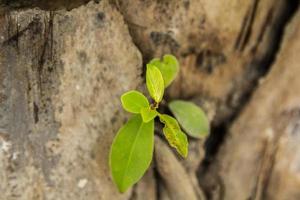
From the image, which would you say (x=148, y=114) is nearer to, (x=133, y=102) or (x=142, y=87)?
(x=133, y=102)

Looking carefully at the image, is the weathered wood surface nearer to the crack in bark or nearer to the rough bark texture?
the rough bark texture

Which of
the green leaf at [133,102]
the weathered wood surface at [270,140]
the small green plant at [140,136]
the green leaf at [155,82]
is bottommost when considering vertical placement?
the weathered wood surface at [270,140]

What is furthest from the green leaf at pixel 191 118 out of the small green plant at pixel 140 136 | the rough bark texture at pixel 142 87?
the small green plant at pixel 140 136

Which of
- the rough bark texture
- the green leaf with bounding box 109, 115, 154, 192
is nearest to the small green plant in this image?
the green leaf with bounding box 109, 115, 154, 192

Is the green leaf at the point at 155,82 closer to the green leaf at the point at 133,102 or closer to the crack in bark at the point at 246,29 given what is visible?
the green leaf at the point at 133,102

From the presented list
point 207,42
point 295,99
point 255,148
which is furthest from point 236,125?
point 207,42

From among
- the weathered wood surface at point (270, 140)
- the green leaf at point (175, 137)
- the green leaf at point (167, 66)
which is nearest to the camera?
the green leaf at point (175, 137)

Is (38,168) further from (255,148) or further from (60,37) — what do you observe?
(255,148)
